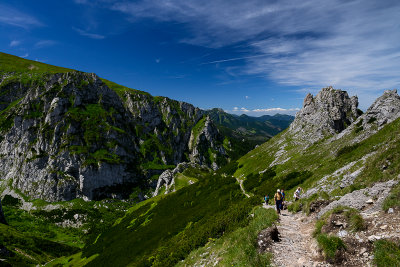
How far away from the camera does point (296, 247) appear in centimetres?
1266

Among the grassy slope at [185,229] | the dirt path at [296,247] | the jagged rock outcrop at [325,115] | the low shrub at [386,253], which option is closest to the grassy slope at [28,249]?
the grassy slope at [185,229]

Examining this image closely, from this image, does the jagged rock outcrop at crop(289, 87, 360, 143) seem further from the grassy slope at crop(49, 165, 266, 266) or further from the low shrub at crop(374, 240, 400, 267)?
the low shrub at crop(374, 240, 400, 267)

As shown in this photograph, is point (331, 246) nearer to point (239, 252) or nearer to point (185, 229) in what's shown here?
point (239, 252)

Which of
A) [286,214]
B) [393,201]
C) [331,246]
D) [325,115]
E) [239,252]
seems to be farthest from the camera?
[325,115]

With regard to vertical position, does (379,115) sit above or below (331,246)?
above

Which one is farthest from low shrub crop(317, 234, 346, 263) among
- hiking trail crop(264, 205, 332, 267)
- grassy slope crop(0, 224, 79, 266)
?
grassy slope crop(0, 224, 79, 266)

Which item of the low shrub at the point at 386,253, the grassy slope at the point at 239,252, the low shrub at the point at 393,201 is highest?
the low shrub at the point at 393,201

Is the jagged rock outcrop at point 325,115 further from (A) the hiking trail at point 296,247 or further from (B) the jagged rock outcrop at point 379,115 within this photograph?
(A) the hiking trail at point 296,247

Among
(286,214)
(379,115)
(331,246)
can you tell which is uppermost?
(379,115)

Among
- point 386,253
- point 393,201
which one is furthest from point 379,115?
point 386,253

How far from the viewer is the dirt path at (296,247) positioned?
1105cm

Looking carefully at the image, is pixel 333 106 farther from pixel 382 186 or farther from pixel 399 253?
pixel 399 253

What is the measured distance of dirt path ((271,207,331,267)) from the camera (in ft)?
36.3

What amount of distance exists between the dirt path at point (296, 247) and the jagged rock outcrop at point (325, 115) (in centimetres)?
5191
